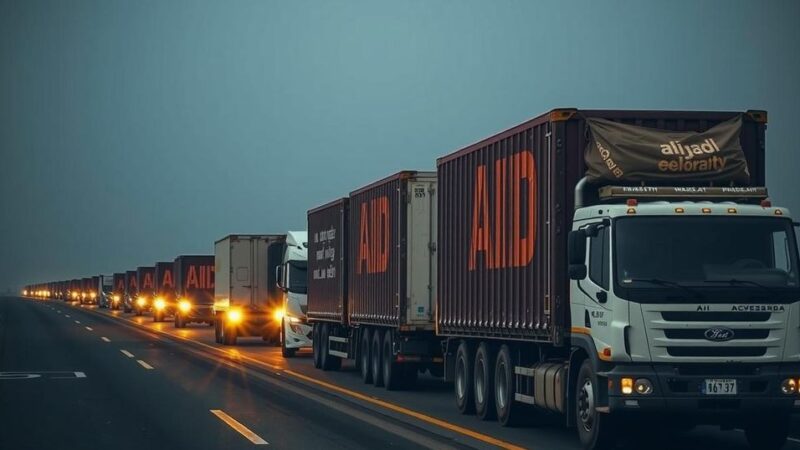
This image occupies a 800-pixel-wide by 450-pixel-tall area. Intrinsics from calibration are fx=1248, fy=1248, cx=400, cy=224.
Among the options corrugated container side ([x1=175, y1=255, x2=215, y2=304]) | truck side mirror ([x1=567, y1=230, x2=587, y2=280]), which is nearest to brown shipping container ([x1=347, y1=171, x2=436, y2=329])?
truck side mirror ([x1=567, y1=230, x2=587, y2=280])

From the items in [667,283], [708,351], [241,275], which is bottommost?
[708,351]

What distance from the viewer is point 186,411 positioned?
57.4 feet

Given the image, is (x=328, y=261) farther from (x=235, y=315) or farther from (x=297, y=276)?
(x=235, y=315)

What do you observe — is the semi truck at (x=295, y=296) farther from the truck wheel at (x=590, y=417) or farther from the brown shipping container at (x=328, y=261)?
the truck wheel at (x=590, y=417)

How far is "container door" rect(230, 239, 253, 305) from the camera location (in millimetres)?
40031

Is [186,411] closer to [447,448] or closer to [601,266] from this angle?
[447,448]

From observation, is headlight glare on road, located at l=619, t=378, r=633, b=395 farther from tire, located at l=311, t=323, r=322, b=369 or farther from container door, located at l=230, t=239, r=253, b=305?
container door, located at l=230, t=239, r=253, b=305

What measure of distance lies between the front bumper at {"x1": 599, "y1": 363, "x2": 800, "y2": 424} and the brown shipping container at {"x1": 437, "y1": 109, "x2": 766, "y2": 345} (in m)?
1.61

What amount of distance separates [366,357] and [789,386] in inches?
486

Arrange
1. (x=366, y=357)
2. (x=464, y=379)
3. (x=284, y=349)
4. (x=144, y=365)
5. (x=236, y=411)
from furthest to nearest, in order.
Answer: (x=284, y=349)
(x=144, y=365)
(x=366, y=357)
(x=464, y=379)
(x=236, y=411)

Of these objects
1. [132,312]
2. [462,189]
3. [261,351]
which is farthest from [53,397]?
[132,312]

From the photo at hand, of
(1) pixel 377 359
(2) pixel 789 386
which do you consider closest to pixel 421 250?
(1) pixel 377 359

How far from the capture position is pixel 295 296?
107 ft

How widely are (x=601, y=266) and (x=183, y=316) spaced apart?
4304 centimetres
